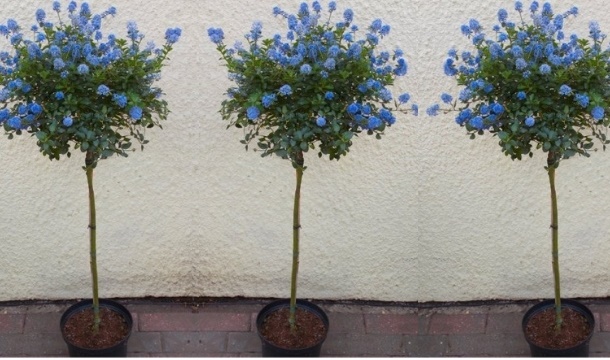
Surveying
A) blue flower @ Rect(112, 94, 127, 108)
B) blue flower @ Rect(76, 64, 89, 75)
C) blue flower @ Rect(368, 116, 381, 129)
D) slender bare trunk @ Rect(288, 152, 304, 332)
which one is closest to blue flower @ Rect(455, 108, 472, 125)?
blue flower @ Rect(368, 116, 381, 129)

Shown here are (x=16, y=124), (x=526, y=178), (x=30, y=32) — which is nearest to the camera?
(x=16, y=124)

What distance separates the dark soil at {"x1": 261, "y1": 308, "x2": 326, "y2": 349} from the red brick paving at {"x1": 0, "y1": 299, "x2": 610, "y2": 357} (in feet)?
0.68

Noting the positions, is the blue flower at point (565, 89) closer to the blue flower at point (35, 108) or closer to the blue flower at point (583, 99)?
the blue flower at point (583, 99)

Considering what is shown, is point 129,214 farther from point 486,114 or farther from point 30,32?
point 486,114

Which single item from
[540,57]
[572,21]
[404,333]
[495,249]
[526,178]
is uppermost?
[572,21]

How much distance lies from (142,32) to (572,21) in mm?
2087

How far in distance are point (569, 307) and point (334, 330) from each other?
3.96ft

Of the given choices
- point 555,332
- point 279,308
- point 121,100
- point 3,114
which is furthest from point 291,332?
point 3,114

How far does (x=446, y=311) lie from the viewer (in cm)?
569

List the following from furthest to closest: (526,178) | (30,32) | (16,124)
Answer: (526,178) < (30,32) < (16,124)

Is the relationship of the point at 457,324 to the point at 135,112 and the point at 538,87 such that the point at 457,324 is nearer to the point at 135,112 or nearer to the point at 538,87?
the point at 538,87

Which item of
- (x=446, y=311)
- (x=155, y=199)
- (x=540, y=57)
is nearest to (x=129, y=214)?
(x=155, y=199)

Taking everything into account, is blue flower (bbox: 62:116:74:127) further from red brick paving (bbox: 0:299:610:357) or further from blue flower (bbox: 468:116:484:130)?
blue flower (bbox: 468:116:484:130)

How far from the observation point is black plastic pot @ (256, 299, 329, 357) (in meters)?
5.03
